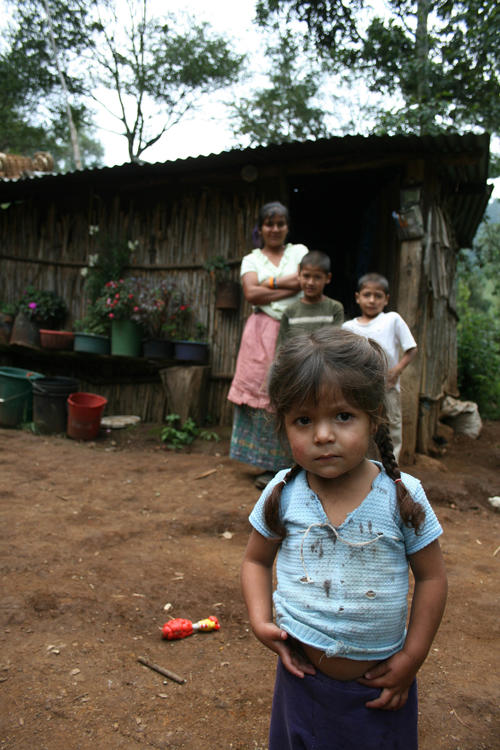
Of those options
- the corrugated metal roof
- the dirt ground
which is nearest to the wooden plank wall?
the corrugated metal roof

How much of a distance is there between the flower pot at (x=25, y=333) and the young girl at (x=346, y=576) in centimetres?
677

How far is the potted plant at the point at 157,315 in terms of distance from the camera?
255 inches

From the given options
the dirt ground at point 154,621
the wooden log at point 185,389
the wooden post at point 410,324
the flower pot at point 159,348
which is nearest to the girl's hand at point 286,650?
the dirt ground at point 154,621

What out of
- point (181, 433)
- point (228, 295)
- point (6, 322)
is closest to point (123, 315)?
point (228, 295)

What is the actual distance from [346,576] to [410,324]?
4.43 meters

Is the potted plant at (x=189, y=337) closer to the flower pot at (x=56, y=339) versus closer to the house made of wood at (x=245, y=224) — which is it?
the house made of wood at (x=245, y=224)

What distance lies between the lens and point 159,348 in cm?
648

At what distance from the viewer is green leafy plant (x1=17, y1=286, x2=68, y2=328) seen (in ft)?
24.0

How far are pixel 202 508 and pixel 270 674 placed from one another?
2022 millimetres

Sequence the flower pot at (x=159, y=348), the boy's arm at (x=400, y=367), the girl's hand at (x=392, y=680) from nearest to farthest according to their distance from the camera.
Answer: the girl's hand at (x=392, y=680)
the boy's arm at (x=400, y=367)
the flower pot at (x=159, y=348)

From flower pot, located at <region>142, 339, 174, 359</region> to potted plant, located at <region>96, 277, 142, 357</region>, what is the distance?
0.66 feet

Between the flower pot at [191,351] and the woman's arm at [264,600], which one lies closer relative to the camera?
the woman's arm at [264,600]

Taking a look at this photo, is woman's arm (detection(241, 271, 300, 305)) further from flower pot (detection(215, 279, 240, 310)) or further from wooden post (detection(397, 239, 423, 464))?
flower pot (detection(215, 279, 240, 310))

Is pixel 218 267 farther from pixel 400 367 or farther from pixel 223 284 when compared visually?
pixel 400 367
